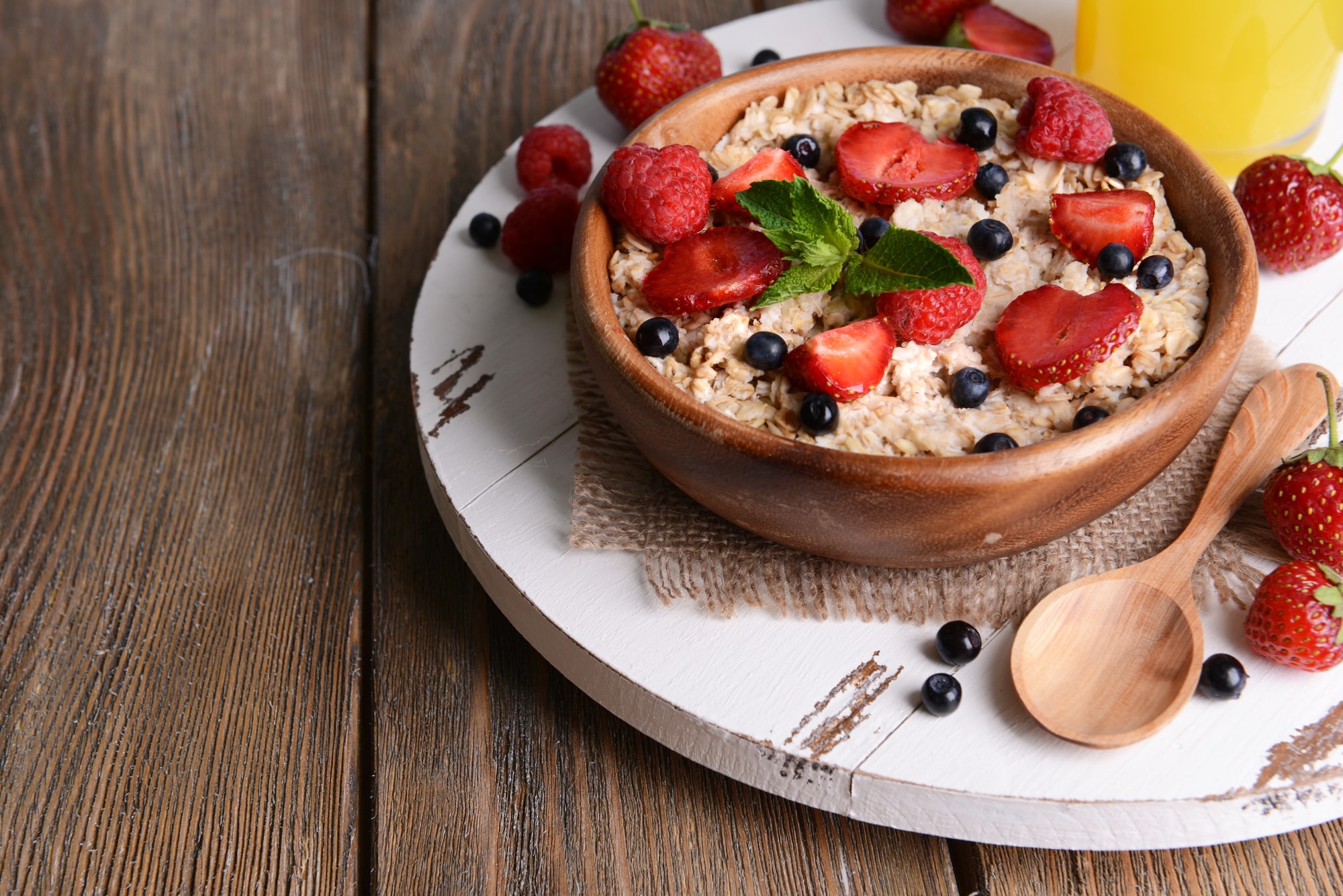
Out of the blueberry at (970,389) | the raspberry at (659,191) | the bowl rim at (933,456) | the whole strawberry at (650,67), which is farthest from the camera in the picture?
the whole strawberry at (650,67)

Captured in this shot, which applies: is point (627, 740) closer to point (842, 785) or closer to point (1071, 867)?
point (842, 785)

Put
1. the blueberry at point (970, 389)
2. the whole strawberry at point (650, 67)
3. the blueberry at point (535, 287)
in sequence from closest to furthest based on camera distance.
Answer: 1. the blueberry at point (970, 389)
2. the blueberry at point (535, 287)
3. the whole strawberry at point (650, 67)

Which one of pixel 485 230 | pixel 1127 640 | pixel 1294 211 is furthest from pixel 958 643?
pixel 485 230

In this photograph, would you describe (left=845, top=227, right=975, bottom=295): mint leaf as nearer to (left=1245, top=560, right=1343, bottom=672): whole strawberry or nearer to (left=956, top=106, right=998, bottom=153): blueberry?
(left=956, top=106, right=998, bottom=153): blueberry

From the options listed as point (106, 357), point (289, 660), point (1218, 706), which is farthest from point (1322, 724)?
point (106, 357)

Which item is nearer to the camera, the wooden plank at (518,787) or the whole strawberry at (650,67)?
the wooden plank at (518,787)

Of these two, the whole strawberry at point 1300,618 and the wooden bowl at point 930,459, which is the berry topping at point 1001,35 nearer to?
the wooden bowl at point 930,459

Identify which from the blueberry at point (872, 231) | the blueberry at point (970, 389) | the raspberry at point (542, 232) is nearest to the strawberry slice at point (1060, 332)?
the blueberry at point (970, 389)

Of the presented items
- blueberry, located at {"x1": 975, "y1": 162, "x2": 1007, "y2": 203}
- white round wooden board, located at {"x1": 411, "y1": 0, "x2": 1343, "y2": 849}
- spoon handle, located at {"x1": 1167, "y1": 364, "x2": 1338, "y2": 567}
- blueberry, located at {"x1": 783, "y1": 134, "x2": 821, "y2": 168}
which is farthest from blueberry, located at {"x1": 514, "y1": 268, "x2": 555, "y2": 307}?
spoon handle, located at {"x1": 1167, "y1": 364, "x2": 1338, "y2": 567}

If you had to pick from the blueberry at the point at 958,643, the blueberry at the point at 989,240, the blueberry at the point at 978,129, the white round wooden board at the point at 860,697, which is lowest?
the white round wooden board at the point at 860,697
